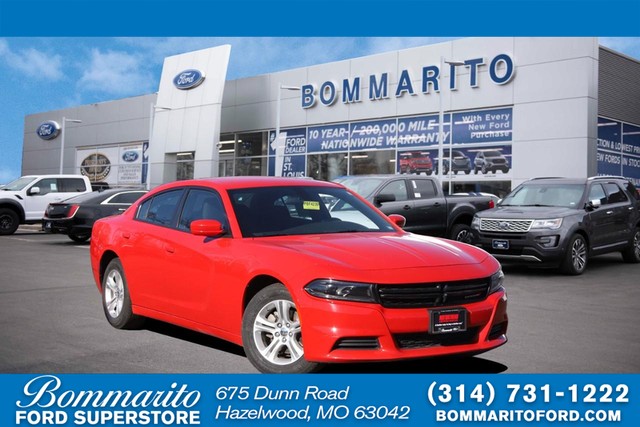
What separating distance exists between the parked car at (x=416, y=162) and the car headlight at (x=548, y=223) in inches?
619

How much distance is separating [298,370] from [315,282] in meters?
0.62

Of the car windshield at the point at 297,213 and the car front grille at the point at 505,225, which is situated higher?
the car windshield at the point at 297,213

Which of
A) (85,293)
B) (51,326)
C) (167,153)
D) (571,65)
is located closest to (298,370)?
(51,326)

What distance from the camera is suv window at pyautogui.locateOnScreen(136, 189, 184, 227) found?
7.06 meters

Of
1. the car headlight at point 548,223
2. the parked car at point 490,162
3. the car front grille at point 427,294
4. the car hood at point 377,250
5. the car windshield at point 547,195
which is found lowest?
the car front grille at point 427,294

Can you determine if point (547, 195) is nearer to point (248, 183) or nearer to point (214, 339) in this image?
point (248, 183)

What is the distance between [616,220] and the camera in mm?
14828

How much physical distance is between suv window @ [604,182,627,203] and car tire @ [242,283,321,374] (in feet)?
36.9

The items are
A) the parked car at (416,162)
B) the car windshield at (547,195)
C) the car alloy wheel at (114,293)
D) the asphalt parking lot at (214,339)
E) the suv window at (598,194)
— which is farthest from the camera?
the parked car at (416,162)

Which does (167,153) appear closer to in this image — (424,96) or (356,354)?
(424,96)

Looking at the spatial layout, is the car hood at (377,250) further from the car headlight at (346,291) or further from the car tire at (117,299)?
the car tire at (117,299)

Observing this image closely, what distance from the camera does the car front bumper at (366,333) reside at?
16.4 ft

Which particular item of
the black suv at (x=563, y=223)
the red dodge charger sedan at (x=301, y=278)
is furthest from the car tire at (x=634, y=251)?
the red dodge charger sedan at (x=301, y=278)

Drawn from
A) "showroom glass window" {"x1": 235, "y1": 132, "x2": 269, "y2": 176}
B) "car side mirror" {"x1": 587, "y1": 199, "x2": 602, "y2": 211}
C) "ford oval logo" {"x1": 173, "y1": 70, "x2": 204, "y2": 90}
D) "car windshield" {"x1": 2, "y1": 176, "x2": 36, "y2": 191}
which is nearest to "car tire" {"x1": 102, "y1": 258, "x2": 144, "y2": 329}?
"car side mirror" {"x1": 587, "y1": 199, "x2": 602, "y2": 211}
